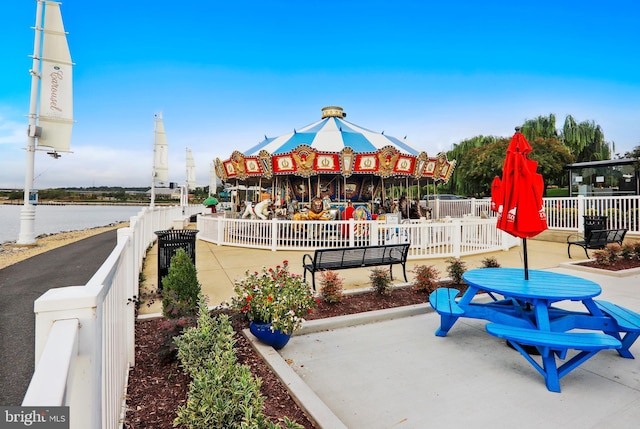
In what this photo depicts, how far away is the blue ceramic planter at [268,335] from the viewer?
3.92 m

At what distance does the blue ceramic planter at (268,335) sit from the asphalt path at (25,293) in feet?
6.99

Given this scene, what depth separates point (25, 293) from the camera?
6.59m

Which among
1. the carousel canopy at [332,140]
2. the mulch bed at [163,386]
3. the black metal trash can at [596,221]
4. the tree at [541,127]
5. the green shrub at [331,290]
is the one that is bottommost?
the mulch bed at [163,386]

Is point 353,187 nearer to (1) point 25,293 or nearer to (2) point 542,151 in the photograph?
(1) point 25,293

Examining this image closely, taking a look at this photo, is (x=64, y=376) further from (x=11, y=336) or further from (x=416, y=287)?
(x=416, y=287)

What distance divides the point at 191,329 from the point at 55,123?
15.8 metres

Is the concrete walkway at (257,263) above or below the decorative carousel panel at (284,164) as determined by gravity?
below

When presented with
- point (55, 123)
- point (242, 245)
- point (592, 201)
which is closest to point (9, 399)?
point (242, 245)

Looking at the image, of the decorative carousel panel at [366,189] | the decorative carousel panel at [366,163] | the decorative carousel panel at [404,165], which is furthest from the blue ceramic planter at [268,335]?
the decorative carousel panel at [366,189]

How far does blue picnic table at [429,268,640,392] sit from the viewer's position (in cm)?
320

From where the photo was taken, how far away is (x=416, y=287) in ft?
20.3

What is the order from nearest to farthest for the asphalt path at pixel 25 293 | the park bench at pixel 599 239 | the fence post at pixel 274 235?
the asphalt path at pixel 25 293 → the park bench at pixel 599 239 → the fence post at pixel 274 235

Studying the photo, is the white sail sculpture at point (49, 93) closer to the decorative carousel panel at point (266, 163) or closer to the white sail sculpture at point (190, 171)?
the decorative carousel panel at point (266, 163)

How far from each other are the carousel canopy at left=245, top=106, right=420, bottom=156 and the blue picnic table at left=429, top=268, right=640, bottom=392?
12.0 m
